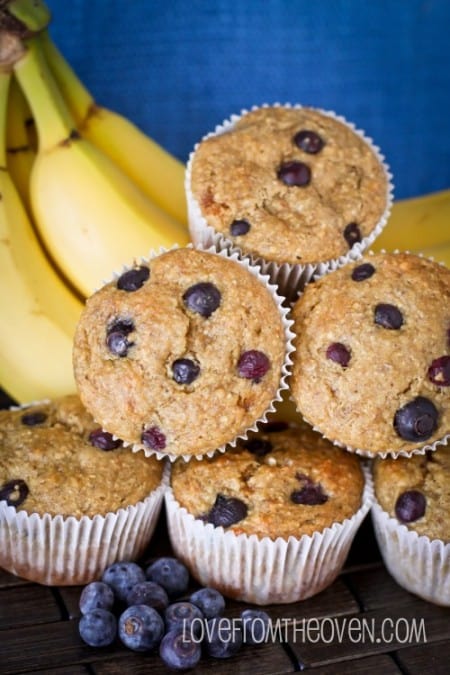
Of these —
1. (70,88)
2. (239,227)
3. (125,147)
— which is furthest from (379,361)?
(70,88)

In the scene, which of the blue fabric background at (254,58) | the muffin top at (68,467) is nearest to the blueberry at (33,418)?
the muffin top at (68,467)

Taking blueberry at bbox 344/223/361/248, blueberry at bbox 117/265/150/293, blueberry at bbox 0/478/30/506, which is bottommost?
blueberry at bbox 0/478/30/506

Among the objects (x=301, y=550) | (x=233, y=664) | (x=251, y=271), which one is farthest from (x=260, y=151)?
(x=233, y=664)

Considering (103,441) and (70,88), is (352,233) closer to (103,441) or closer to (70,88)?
(103,441)

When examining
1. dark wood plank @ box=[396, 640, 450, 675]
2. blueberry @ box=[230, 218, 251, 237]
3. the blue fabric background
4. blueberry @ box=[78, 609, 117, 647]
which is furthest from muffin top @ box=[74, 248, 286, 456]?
the blue fabric background

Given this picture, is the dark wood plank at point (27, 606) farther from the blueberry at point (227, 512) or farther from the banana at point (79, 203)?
the banana at point (79, 203)

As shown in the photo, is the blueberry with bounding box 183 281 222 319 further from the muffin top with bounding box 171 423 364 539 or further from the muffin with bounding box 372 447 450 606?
the muffin with bounding box 372 447 450 606
